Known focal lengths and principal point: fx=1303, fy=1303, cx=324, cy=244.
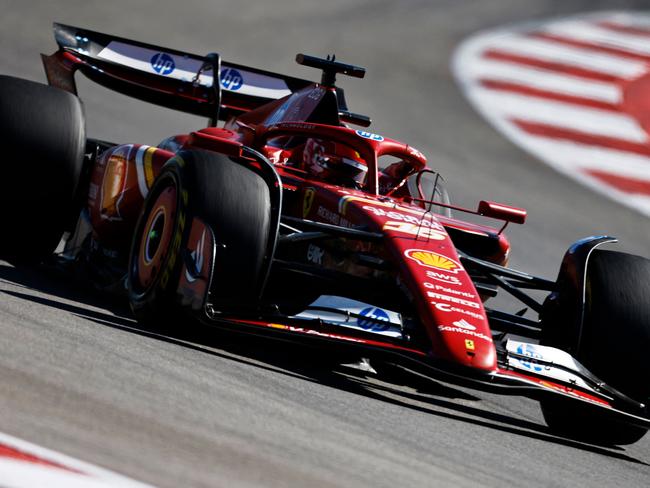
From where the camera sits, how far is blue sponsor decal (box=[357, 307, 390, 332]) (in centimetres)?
545

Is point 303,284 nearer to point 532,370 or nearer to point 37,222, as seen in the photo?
point 532,370

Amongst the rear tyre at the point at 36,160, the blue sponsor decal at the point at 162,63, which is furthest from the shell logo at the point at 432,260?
the blue sponsor decal at the point at 162,63

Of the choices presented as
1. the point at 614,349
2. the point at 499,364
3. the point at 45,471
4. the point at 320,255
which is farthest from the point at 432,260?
the point at 45,471

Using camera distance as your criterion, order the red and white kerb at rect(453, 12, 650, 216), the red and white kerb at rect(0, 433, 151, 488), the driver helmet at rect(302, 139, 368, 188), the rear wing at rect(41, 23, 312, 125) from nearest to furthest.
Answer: the red and white kerb at rect(0, 433, 151, 488) → the driver helmet at rect(302, 139, 368, 188) → the rear wing at rect(41, 23, 312, 125) → the red and white kerb at rect(453, 12, 650, 216)

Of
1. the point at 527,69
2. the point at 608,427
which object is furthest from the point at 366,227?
the point at 527,69

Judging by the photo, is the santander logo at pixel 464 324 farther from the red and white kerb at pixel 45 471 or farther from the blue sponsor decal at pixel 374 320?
the red and white kerb at pixel 45 471

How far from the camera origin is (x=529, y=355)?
5578mm

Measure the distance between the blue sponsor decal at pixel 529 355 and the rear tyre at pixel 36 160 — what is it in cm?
261

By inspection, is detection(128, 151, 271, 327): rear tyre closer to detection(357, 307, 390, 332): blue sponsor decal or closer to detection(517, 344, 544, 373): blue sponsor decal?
detection(357, 307, 390, 332): blue sponsor decal

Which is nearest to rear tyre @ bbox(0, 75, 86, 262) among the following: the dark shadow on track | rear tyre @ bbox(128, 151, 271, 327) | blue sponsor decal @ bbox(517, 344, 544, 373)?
the dark shadow on track

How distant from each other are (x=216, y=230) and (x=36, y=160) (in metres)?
1.66

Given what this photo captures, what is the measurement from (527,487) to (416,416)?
951 millimetres

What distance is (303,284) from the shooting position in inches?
237

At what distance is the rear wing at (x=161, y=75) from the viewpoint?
8320 mm
